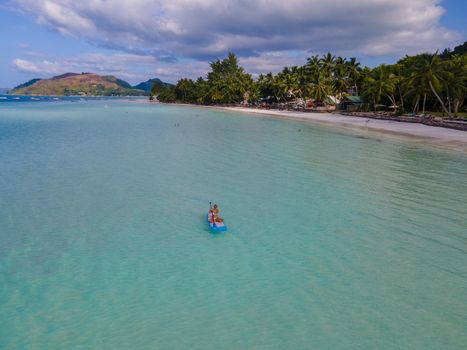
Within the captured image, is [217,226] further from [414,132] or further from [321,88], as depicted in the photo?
[321,88]

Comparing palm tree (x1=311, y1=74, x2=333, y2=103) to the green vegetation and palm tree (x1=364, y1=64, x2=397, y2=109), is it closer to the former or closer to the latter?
the green vegetation

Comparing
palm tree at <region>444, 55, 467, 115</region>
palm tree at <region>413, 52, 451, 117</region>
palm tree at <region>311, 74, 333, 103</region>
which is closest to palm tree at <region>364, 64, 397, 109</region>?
palm tree at <region>413, 52, 451, 117</region>

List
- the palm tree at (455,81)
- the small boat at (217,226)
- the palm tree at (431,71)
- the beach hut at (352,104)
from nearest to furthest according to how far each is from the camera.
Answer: the small boat at (217,226)
the palm tree at (455,81)
the palm tree at (431,71)
the beach hut at (352,104)

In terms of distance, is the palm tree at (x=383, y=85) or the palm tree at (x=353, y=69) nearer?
the palm tree at (x=383, y=85)

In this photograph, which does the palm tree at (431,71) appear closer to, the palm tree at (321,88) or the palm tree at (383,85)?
the palm tree at (383,85)

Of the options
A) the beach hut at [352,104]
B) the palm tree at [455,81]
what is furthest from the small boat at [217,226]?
the beach hut at [352,104]
